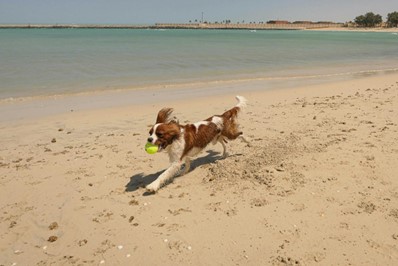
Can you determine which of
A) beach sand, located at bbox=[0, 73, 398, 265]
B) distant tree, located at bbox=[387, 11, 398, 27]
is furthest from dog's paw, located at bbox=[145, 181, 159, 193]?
distant tree, located at bbox=[387, 11, 398, 27]

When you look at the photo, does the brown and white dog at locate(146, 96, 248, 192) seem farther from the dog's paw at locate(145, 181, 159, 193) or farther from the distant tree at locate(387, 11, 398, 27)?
the distant tree at locate(387, 11, 398, 27)

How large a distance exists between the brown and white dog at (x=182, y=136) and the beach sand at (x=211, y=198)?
0.29m

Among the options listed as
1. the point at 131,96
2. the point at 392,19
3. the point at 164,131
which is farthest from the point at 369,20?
the point at 164,131

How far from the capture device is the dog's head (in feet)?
15.7

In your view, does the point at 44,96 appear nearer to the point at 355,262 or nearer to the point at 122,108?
the point at 122,108

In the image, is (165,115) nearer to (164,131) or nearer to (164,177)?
(164,131)

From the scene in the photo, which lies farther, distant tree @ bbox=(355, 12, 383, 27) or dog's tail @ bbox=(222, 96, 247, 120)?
distant tree @ bbox=(355, 12, 383, 27)

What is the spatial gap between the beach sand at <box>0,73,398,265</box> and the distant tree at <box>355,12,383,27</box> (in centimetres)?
15700

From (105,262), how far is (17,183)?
270 centimetres

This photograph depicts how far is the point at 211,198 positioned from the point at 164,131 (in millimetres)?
1168

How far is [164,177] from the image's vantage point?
507cm

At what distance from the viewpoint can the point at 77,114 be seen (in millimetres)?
9414

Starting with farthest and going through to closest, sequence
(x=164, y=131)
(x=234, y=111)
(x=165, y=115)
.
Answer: (x=234, y=111), (x=165, y=115), (x=164, y=131)

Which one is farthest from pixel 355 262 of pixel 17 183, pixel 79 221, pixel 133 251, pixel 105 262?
pixel 17 183
